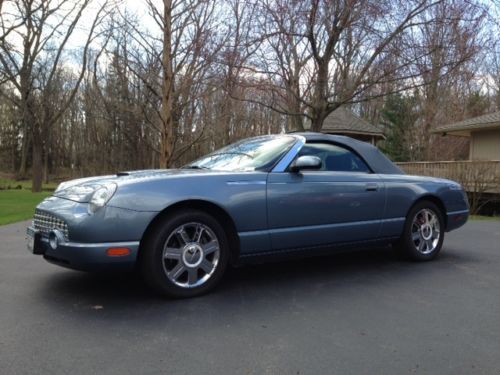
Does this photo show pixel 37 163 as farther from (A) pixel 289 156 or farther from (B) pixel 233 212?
(B) pixel 233 212

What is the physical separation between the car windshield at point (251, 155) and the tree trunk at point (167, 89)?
641 cm

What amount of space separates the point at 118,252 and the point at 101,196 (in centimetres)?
48

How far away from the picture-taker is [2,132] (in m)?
53.7

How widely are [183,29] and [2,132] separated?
4994 cm

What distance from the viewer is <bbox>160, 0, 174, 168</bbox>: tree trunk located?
10.8m

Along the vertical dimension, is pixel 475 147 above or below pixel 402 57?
below

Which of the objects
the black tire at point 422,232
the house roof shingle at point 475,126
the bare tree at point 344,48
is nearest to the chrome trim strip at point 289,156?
the black tire at point 422,232

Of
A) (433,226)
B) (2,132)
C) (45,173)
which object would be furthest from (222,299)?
(2,132)

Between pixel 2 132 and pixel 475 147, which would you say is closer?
pixel 475 147

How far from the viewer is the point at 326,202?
463 cm

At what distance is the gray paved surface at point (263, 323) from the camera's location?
2.72m

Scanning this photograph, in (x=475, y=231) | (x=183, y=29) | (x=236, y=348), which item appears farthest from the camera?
(x=183, y=29)

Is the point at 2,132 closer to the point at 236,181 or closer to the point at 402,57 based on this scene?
the point at 402,57

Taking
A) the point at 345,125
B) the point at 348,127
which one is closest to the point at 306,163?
the point at 348,127
